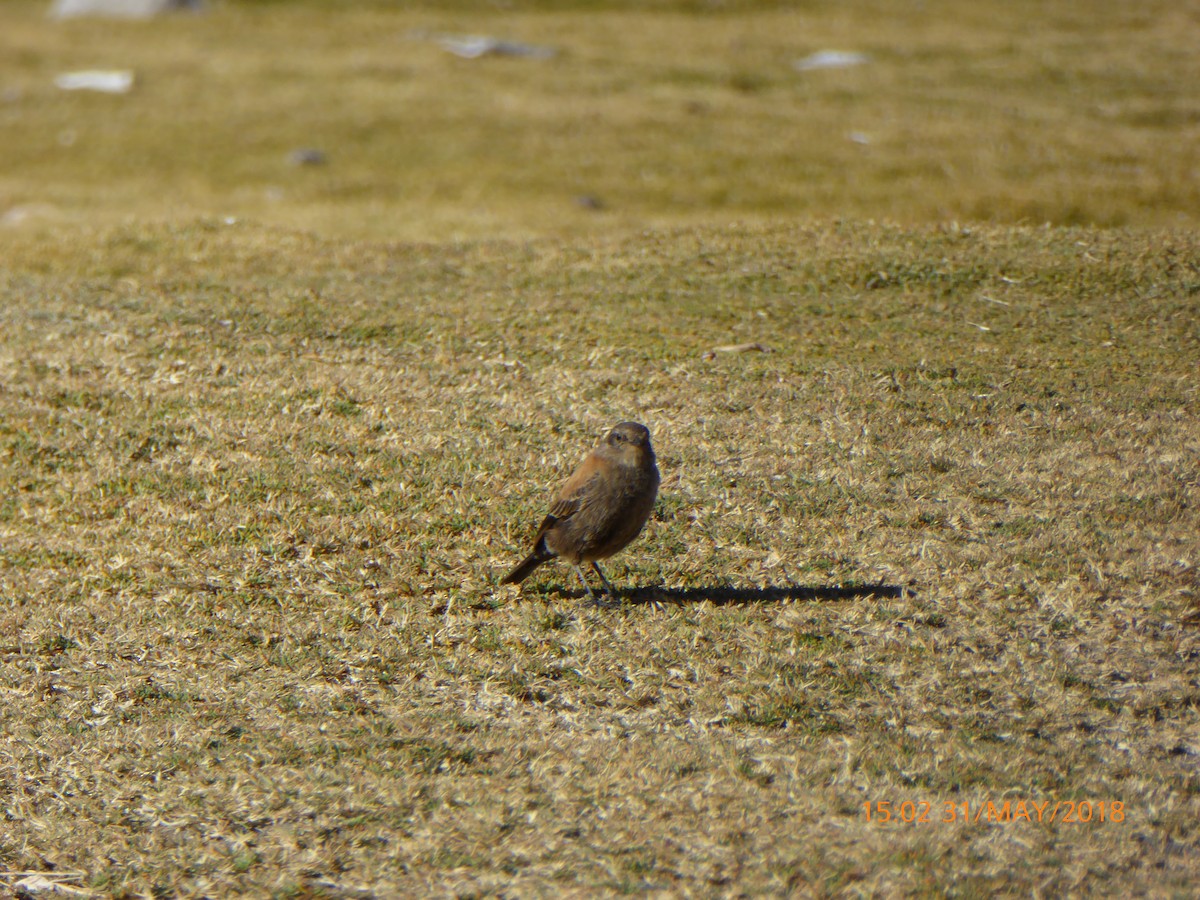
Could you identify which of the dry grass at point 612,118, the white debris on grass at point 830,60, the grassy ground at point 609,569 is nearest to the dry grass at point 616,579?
the grassy ground at point 609,569

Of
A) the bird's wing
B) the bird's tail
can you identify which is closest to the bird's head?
the bird's wing

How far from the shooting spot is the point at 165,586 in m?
6.99

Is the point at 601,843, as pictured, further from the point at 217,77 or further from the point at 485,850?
the point at 217,77

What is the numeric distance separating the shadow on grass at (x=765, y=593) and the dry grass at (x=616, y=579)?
0.10ft

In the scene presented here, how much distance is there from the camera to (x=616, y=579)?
684 centimetres

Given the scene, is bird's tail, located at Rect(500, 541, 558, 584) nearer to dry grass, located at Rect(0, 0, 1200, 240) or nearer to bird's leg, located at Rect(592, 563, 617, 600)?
bird's leg, located at Rect(592, 563, 617, 600)

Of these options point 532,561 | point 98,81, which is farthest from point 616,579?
point 98,81

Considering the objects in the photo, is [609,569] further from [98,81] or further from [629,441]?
[98,81]

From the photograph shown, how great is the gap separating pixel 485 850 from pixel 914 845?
158cm

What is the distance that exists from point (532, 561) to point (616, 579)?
2.01 feet

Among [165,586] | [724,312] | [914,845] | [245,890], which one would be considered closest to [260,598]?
[165,586]
